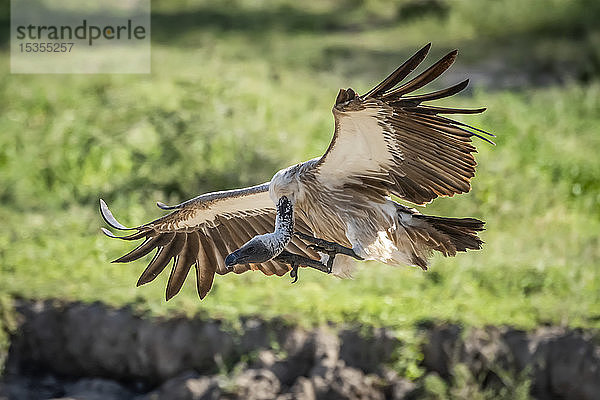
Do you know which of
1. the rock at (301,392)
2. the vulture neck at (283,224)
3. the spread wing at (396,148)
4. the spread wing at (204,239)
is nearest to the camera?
the spread wing at (396,148)

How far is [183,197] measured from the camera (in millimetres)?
10141

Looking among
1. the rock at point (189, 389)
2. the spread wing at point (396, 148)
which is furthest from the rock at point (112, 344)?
the spread wing at point (396, 148)

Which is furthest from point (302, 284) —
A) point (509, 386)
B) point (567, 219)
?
point (567, 219)

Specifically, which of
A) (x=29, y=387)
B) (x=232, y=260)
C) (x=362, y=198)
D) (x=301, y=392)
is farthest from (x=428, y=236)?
(x=29, y=387)

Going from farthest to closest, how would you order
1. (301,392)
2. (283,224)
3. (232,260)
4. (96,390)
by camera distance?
1. (96,390)
2. (301,392)
3. (283,224)
4. (232,260)

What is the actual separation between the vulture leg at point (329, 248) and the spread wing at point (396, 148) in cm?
27

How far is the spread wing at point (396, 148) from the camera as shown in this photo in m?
4.11

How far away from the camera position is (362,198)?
15.3 feet

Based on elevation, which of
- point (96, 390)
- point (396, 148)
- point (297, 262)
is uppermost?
point (396, 148)

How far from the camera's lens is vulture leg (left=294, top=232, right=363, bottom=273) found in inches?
176

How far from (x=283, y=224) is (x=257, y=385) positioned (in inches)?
123

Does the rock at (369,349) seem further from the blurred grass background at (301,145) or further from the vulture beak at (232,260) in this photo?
the vulture beak at (232,260)

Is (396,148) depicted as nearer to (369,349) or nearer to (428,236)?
(428,236)

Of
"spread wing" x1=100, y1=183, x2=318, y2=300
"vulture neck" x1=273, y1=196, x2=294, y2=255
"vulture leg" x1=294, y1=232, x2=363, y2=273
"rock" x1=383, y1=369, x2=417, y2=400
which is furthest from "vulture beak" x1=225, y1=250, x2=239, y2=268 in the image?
"rock" x1=383, y1=369, x2=417, y2=400
